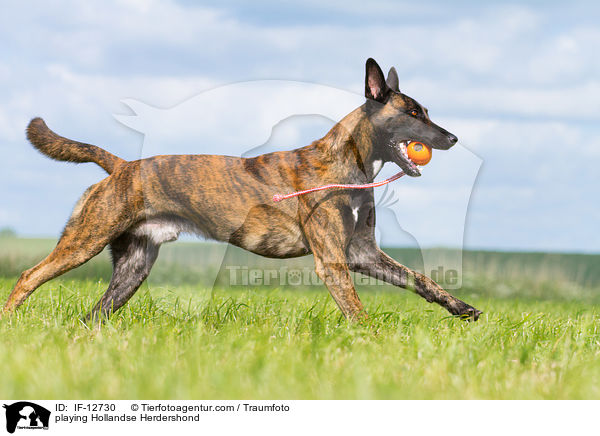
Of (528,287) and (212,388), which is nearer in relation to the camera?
(212,388)

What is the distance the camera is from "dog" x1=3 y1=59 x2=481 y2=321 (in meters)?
4.90

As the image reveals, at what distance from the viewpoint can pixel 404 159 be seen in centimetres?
503

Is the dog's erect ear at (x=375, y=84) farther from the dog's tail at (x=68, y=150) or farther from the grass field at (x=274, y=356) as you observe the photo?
the dog's tail at (x=68, y=150)

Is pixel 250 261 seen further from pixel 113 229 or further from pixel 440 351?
pixel 440 351

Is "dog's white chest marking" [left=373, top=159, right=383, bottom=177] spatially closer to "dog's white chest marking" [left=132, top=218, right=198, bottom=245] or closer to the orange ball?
the orange ball

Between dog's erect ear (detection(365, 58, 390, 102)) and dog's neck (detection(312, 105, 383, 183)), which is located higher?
dog's erect ear (detection(365, 58, 390, 102))

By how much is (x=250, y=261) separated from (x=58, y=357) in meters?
6.09

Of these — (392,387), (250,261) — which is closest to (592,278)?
(250,261)

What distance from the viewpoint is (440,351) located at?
375 cm

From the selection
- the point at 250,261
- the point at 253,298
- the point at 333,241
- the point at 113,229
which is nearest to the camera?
the point at 333,241

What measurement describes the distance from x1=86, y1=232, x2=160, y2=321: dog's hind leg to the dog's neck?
74.2 inches

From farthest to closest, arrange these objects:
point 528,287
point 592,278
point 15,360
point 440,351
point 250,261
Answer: point 592,278 → point 528,287 → point 250,261 → point 440,351 → point 15,360
